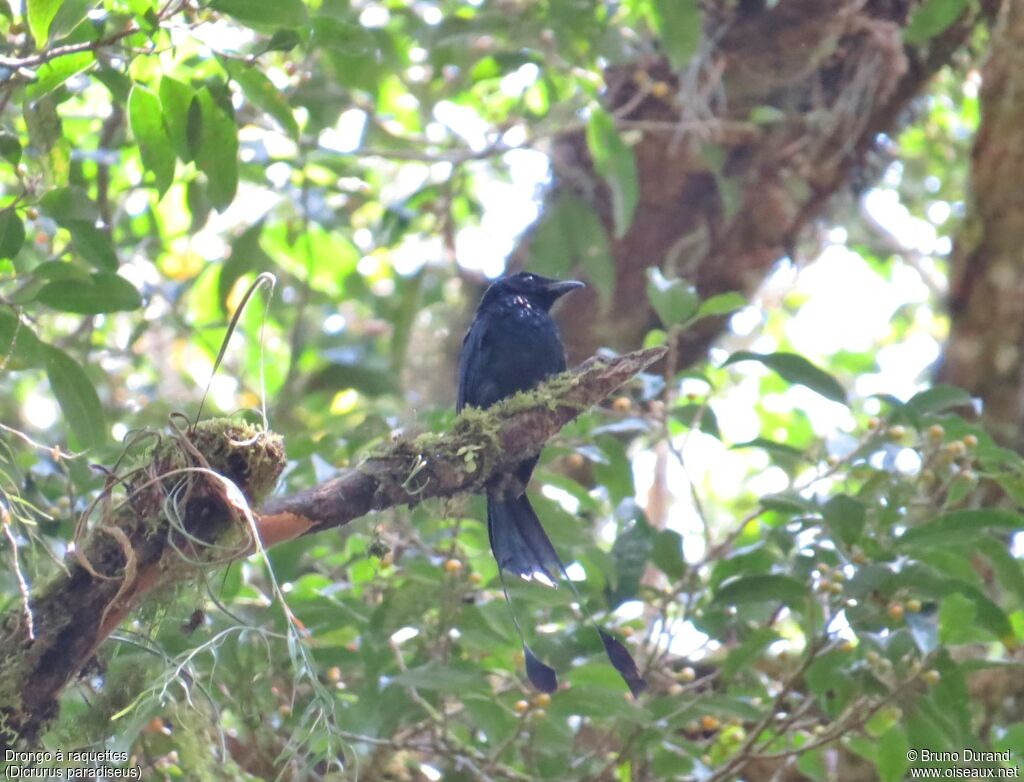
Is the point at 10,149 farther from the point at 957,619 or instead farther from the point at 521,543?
the point at 957,619

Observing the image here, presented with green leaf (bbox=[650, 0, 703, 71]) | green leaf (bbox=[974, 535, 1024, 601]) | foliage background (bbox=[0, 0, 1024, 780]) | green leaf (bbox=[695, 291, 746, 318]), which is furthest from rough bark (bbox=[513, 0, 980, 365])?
green leaf (bbox=[974, 535, 1024, 601])

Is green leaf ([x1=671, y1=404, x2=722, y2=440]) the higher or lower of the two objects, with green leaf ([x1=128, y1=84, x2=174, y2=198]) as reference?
lower

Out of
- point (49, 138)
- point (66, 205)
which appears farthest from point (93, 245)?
point (49, 138)

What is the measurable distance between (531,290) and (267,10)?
187cm

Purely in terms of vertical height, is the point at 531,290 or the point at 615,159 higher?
the point at 615,159

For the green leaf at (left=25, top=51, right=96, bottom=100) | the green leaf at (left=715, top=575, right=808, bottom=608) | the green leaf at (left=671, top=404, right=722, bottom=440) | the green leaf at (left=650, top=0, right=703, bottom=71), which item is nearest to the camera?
the green leaf at (left=25, top=51, right=96, bottom=100)

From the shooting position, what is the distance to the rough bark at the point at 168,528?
2.27 m

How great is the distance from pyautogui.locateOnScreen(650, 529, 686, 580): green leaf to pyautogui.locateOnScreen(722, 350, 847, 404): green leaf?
52cm

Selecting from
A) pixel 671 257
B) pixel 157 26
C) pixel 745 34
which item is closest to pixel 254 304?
pixel 671 257

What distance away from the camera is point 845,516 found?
3105 millimetres

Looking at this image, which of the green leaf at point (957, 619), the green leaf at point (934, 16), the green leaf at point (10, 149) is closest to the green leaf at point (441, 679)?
the green leaf at point (957, 619)

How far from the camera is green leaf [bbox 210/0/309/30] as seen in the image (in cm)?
272

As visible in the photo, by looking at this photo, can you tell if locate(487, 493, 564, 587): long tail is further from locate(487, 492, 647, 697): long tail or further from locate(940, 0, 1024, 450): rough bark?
locate(940, 0, 1024, 450): rough bark

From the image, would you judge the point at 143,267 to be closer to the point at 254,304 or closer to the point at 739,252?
the point at 254,304
